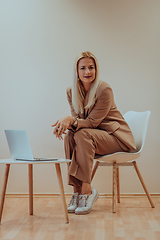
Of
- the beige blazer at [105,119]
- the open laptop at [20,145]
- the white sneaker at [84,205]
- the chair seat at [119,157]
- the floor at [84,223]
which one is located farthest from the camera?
the beige blazer at [105,119]

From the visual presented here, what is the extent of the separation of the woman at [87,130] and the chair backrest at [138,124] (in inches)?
4.0

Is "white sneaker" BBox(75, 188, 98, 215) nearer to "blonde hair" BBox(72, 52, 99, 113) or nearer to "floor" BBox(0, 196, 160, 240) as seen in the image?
"floor" BBox(0, 196, 160, 240)

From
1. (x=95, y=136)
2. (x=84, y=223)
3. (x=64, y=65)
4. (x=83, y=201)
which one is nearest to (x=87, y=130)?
(x=95, y=136)

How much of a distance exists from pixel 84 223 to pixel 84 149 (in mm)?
487

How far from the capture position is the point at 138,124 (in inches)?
95.5

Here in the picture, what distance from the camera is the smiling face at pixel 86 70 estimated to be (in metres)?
2.25

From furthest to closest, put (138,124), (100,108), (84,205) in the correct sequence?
(138,124)
(100,108)
(84,205)

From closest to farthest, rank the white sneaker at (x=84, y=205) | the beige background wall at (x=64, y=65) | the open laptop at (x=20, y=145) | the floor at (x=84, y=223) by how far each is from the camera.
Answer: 1. the floor at (x=84, y=223)
2. the open laptop at (x=20, y=145)
3. the white sneaker at (x=84, y=205)
4. the beige background wall at (x=64, y=65)

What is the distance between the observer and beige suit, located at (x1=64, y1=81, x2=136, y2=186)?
81.7 inches

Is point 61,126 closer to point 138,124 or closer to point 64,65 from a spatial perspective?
point 138,124

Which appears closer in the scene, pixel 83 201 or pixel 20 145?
pixel 20 145

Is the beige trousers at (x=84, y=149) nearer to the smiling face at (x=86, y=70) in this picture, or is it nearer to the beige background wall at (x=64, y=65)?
the smiling face at (x=86, y=70)

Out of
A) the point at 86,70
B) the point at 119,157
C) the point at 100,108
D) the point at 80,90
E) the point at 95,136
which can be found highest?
the point at 86,70

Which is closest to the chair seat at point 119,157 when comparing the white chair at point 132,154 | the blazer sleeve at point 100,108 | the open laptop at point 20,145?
the white chair at point 132,154
